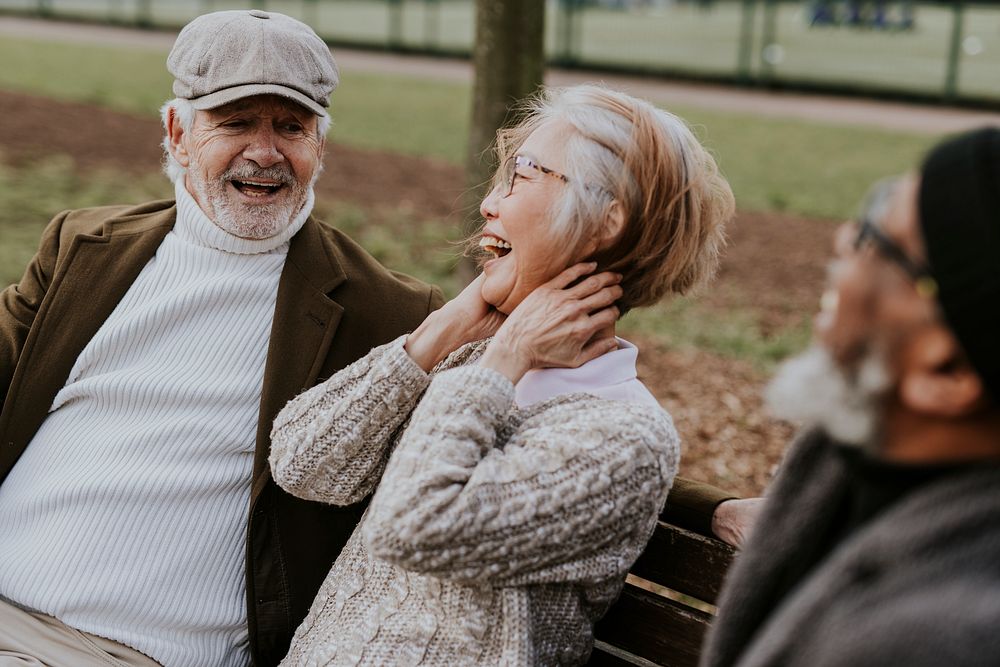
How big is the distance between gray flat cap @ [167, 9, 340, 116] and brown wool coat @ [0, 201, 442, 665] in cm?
37

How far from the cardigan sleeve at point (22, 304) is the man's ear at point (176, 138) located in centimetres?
38

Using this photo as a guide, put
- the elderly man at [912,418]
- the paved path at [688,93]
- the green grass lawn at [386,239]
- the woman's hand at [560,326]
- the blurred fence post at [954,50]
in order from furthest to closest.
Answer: the blurred fence post at [954,50] < the paved path at [688,93] < the green grass lawn at [386,239] < the woman's hand at [560,326] < the elderly man at [912,418]

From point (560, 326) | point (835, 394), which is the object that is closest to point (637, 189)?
point (560, 326)

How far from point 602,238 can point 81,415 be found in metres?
1.41

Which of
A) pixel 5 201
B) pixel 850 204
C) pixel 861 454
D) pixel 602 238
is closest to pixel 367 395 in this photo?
pixel 602 238

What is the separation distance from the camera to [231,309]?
9.82 ft

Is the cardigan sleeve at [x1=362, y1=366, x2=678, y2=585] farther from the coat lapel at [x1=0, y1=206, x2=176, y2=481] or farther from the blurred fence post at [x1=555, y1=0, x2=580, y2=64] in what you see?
the blurred fence post at [x1=555, y1=0, x2=580, y2=64]

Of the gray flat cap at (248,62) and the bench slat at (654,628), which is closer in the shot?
the bench slat at (654,628)

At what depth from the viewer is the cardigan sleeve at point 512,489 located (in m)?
2.03

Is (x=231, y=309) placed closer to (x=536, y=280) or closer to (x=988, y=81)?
(x=536, y=280)

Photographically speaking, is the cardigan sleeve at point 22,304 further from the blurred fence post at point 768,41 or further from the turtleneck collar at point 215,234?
the blurred fence post at point 768,41

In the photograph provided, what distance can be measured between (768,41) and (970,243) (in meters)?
20.0

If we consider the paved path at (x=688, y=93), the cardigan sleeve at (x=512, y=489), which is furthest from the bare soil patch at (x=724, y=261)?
the paved path at (x=688, y=93)

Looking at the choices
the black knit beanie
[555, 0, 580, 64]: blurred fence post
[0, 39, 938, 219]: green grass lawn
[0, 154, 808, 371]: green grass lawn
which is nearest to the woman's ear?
the black knit beanie
